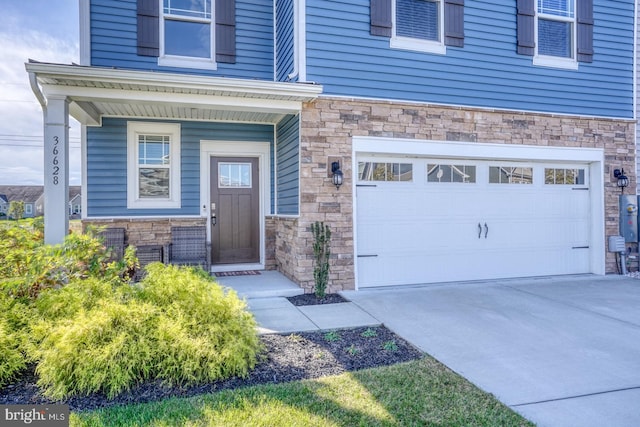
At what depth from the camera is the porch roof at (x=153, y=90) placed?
496 centimetres

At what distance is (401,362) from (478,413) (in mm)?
932

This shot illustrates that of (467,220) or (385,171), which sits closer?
(385,171)

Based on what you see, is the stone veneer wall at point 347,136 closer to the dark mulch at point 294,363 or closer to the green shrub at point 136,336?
the dark mulch at point 294,363

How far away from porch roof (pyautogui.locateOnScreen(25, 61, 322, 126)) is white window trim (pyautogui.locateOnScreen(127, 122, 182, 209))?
60 cm

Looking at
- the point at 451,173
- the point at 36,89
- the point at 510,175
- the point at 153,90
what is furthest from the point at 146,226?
the point at 510,175

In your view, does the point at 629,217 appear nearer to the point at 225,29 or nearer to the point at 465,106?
the point at 465,106

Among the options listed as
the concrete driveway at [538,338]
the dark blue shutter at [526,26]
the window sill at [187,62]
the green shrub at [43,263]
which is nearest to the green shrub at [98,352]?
the green shrub at [43,263]

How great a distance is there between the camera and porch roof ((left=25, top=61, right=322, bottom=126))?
496 centimetres

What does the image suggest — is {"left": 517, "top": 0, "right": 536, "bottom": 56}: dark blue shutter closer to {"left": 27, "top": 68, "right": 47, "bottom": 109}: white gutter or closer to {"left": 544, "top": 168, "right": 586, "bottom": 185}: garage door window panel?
{"left": 544, "top": 168, "right": 586, "bottom": 185}: garage door window panel

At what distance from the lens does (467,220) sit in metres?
6.99

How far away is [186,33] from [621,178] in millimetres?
8230

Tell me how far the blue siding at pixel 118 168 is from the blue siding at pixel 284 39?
147 centimetres

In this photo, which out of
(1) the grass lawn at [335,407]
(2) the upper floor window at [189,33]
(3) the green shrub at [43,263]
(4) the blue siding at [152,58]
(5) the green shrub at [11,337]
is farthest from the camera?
(2) the upper floor window at [189,33]

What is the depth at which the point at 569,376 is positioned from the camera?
10.7 feet
